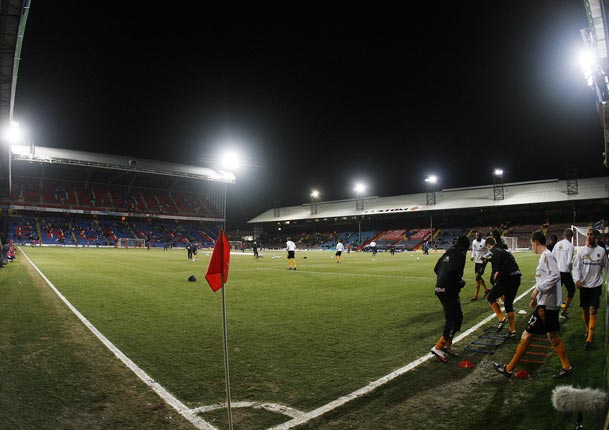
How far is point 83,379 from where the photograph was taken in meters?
5.12

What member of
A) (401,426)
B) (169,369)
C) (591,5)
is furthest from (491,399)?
(591,5)

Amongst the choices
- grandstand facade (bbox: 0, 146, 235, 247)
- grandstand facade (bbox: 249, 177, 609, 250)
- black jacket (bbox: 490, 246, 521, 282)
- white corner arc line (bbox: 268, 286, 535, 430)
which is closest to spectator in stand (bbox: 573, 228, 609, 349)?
black jacket (bbox: 490, 246, 521, 282)

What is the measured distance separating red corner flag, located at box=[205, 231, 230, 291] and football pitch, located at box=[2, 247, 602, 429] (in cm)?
135

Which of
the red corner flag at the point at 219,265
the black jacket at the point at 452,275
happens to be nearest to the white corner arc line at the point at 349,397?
the black jacket at the point at 452,275

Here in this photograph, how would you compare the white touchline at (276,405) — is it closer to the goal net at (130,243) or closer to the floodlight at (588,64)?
the floodlight at (588,64)

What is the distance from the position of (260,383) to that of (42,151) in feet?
236

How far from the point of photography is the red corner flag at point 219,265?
4.77 meters

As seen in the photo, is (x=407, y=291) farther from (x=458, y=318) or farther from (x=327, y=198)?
(x=327, y=198)

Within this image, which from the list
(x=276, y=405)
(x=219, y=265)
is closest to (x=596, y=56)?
(x=219, y=265)

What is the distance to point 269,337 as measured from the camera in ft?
24.1

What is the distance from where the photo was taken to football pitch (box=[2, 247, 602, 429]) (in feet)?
15.4

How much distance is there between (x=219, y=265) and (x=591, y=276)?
663cm

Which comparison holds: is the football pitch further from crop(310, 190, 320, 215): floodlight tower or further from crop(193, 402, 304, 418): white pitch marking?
crop(310, 190, 320, 215): floodlight tower

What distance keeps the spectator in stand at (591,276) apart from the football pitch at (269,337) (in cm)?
177
